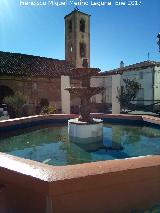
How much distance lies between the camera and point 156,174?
2893 millimetres

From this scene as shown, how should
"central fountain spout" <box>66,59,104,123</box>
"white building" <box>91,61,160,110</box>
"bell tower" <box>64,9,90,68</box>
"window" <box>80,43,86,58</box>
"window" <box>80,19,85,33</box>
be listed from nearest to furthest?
1. "central fountain spout" <box>66,59,104,123</box>
2. "bell tower" <box>64,9,90,68</box>
3. "window" <box>80,19,85,33</box>
4. "window" <box>80,43,86,58</box>
5. "white building" <box>91,61,160,110</box>

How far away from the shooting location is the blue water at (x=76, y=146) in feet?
16.3

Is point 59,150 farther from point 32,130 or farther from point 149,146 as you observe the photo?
point 32,130

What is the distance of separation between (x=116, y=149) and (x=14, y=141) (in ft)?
9.48

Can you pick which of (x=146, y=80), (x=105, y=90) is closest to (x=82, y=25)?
(x=105, y=90)

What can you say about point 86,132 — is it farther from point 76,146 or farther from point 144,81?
point 144,81

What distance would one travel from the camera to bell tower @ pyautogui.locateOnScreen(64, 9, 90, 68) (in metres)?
25.6

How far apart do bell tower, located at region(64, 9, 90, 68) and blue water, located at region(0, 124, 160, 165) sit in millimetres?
18816

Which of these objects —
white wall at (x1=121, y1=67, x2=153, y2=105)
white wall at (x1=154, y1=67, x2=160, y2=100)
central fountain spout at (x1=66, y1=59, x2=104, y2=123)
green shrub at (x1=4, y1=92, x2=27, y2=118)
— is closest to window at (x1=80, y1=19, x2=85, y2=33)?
white wall at (x1=121, y1=67, x2=153, y2=105)

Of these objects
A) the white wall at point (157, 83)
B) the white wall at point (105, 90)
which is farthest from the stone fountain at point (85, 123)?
the white wall at point (157, 83)

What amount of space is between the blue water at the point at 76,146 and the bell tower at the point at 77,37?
61.7 ft

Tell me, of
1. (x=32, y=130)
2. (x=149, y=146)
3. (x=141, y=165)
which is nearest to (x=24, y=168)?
(x=141, y=165)

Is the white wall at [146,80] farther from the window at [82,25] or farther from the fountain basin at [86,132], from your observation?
the fountain basin at [86,132]

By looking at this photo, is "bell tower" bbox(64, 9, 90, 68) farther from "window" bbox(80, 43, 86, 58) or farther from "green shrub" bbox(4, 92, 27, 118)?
"green shrub" bbox(4, 92, 27, 118)
